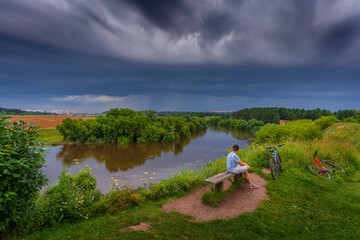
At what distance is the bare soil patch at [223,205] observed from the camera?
16.0ft

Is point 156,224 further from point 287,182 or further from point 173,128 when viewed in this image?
point 173,128

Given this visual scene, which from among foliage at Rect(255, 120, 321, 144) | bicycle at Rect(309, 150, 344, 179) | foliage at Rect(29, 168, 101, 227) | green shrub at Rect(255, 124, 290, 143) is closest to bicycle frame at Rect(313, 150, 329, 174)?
bicycle at Rect(309, 150, 344, 179)

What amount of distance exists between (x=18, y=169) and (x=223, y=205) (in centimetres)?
503

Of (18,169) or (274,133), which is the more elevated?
(18,169)

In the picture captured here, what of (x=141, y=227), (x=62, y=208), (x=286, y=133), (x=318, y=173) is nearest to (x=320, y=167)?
(x=318, y=173)

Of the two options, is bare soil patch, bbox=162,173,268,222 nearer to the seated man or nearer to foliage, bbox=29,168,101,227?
the seated man

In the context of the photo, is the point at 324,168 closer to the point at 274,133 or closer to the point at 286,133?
the point at 274,133

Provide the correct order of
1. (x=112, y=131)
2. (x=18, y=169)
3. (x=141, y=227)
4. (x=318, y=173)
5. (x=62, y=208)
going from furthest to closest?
(x=112, y=131), (x=318, y=173), (x=62, y=208), (x=141, y=227), (x=18, y=169)

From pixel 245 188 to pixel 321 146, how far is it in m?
6.63

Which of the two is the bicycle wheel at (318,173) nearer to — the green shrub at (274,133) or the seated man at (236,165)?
the seated man at (236,165)

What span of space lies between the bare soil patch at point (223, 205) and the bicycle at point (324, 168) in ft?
10.8

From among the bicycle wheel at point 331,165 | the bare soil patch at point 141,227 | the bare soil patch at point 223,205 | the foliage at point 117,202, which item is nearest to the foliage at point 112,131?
the foliage at point 117,202

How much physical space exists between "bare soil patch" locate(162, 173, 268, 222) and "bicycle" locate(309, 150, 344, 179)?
3282 millimetres

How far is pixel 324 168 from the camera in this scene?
780 cm
